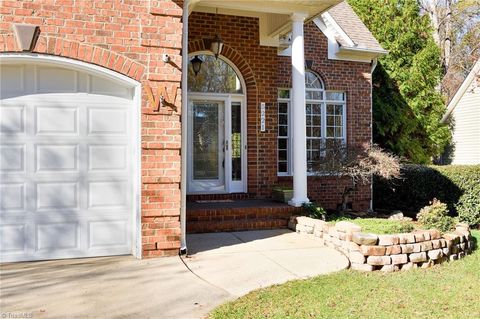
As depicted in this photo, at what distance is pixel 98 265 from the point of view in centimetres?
568

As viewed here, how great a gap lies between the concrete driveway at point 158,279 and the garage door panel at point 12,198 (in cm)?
73

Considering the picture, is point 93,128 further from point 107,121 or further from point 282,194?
point 282,194

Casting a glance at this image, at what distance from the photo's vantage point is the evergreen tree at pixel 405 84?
621 inches

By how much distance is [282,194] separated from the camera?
9148mm

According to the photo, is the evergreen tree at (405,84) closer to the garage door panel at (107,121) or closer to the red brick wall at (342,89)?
the red brick wall at (342,89)

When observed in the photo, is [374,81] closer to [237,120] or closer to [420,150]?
[420,150]

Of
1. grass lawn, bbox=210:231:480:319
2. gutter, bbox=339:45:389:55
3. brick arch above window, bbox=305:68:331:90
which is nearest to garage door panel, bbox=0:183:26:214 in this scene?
grass lawn, bbox=210:231:480:319

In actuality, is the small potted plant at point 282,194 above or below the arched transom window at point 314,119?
below

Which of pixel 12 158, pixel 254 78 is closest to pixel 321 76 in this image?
pixel 254 78

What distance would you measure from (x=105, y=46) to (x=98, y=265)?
2.96 meters

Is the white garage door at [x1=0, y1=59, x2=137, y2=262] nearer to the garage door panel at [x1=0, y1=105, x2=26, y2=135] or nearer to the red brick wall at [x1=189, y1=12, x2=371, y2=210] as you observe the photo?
the garage door panel at [x1=0, y1=105, x2=26, y2=135]

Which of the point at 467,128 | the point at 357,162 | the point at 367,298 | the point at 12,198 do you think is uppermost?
the point at 467,128

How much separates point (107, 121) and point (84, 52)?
3.26 ft

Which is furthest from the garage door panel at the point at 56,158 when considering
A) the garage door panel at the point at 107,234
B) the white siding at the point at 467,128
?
the white siding at the point at 467,128
